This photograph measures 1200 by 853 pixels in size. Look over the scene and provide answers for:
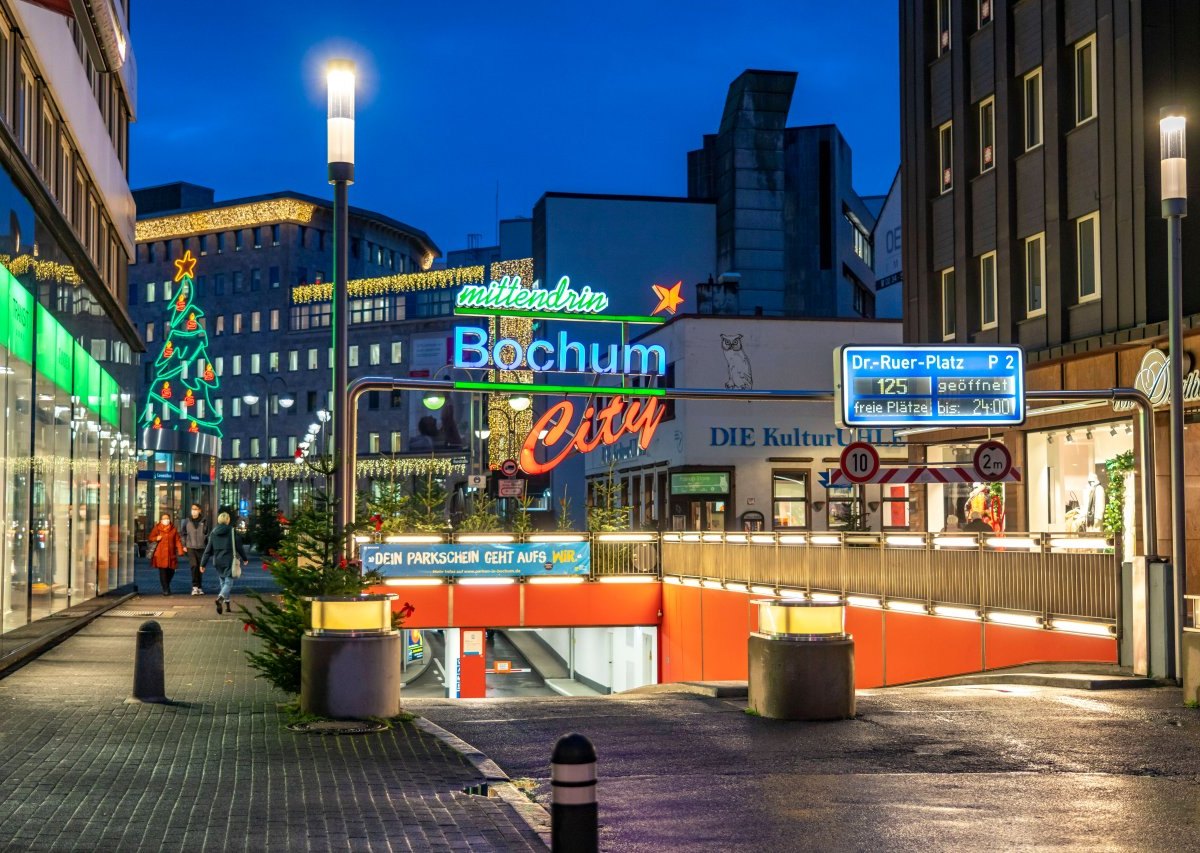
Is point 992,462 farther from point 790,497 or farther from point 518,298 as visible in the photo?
point 790,497

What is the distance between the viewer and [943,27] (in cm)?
3569

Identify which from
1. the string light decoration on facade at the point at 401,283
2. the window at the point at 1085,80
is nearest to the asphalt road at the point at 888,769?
the window at the point at 1085,80

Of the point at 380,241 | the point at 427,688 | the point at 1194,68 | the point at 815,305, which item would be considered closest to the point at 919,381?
the point at 1194,68

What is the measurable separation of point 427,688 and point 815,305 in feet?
118

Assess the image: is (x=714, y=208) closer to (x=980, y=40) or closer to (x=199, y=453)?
(x=199, y=453)

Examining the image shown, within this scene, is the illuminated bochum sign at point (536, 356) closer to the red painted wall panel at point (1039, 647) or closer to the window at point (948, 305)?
the window at point (948, 305)

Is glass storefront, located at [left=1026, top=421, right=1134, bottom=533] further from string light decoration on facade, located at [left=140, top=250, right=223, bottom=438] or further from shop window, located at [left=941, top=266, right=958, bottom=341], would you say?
string light decoration on facade, located at [left=140, top=250, right=223, bottom=438]

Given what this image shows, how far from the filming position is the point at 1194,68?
1049 inches

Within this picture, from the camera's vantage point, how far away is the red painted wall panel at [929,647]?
20531 millimetres

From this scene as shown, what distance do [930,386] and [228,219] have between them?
392 ft

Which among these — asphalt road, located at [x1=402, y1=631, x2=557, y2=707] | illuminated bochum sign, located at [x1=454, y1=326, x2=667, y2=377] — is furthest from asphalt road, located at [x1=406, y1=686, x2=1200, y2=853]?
illuminated bochum sign, located at [x1=454, y1=326, x2=667, y2=377]

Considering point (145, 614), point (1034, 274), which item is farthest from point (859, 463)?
point (145, 614)

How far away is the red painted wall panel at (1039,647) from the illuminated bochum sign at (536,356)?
2499cm

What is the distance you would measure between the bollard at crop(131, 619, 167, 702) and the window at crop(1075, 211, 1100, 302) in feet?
62.7
